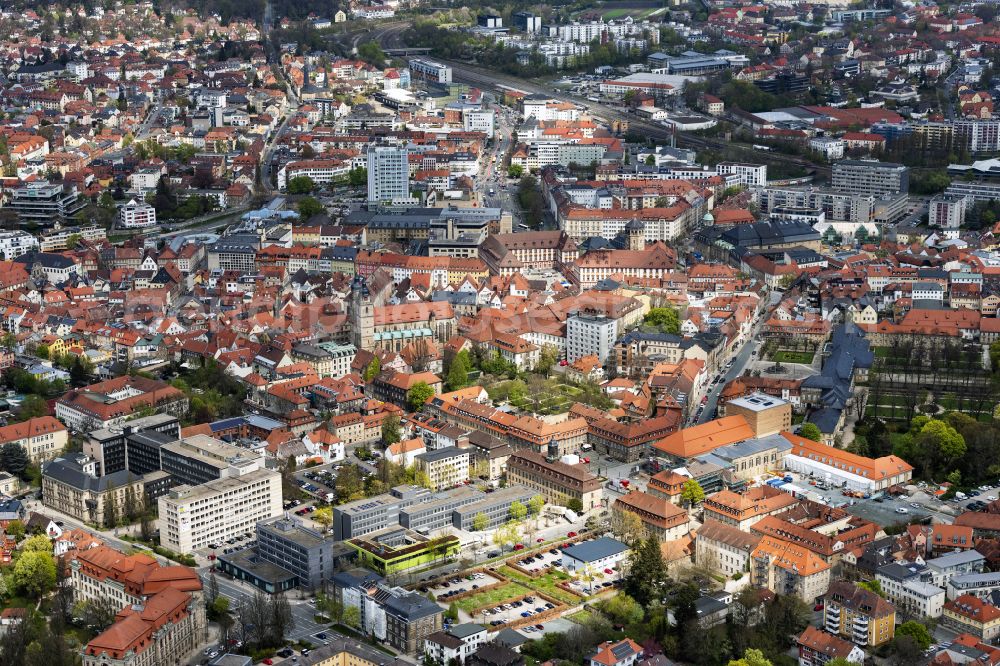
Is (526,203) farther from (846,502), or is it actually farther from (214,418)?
(846,502)

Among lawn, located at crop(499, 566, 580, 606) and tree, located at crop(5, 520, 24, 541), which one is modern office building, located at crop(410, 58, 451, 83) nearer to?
tree, located at crop(5, 520, 24, 541)

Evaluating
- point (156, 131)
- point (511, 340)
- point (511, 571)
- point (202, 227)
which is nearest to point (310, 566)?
point (511, 571)

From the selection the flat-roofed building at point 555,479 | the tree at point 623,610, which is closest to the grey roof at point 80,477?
the flat-roofed building at point 555,479

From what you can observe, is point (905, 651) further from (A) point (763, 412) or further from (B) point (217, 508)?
(B) point (217, 508)

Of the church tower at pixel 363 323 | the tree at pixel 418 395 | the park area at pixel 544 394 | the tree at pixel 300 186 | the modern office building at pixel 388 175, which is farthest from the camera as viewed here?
the tree at pixel 300 186

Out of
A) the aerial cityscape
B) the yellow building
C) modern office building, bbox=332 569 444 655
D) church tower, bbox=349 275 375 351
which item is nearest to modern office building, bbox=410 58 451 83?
the aerial cityscape

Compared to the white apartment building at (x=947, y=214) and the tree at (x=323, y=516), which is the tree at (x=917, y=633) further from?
the white apartment building at (x=947, y=214)
